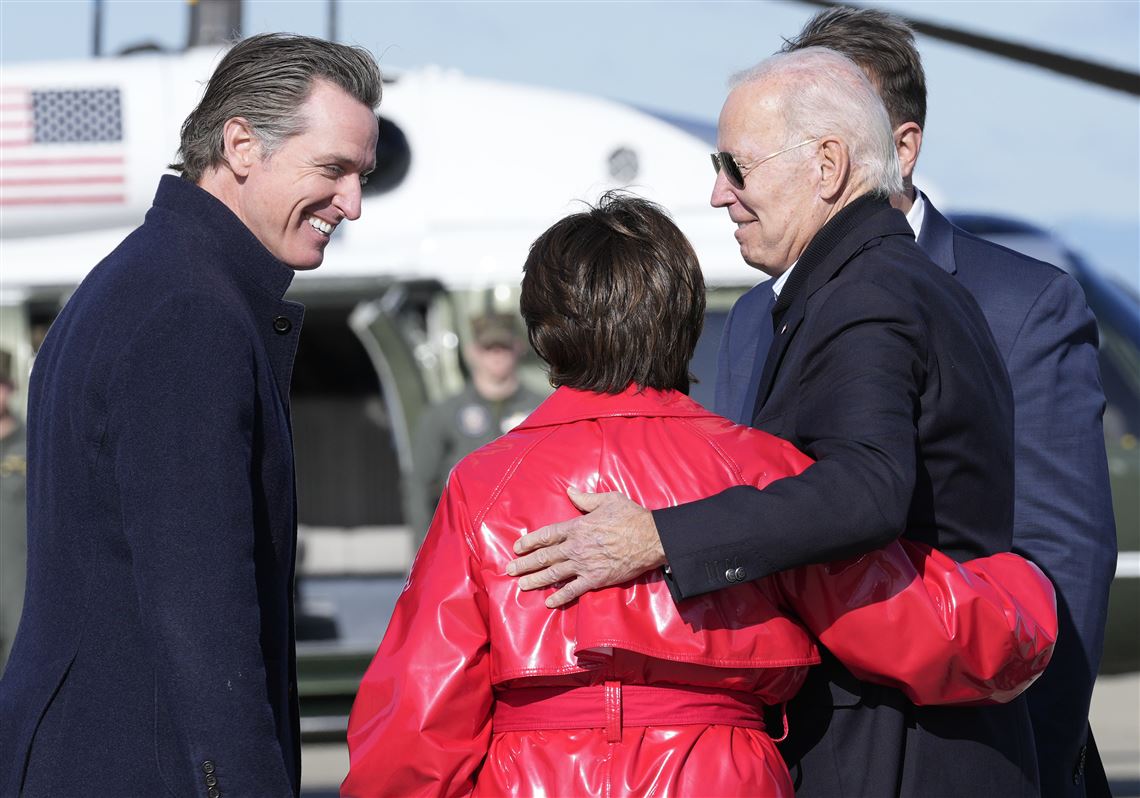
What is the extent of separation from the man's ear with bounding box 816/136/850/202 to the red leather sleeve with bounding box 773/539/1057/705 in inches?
20.7

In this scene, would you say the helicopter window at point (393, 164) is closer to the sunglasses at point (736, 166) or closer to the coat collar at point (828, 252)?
the sunglasses at point (736, 166)

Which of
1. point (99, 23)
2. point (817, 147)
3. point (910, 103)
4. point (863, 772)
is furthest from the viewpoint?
point (99, 23)

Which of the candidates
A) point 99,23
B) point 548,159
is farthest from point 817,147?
point 99,23

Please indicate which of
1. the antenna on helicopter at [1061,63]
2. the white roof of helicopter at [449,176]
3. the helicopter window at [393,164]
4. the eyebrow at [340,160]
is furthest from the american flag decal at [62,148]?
the eyebrow at [340,160]

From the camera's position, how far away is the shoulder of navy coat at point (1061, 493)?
7.22 ft

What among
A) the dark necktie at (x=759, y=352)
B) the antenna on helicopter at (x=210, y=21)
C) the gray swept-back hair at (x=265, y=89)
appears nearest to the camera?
the gray swept-back hair at (x=265, y=89)

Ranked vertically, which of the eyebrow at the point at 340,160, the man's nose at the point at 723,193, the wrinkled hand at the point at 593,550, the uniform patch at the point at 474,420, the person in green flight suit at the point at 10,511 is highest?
the eyebrow at the point at 340,160

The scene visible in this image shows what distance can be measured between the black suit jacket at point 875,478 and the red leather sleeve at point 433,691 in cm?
25

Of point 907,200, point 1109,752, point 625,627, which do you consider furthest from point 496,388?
point 625,627

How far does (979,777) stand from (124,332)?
120 centimetres

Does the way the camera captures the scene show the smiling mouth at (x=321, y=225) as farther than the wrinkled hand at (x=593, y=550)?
Yes

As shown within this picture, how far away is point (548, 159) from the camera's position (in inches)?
242

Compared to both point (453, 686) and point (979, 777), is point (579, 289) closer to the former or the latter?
point (453, 686)

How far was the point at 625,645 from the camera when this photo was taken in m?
1.70
